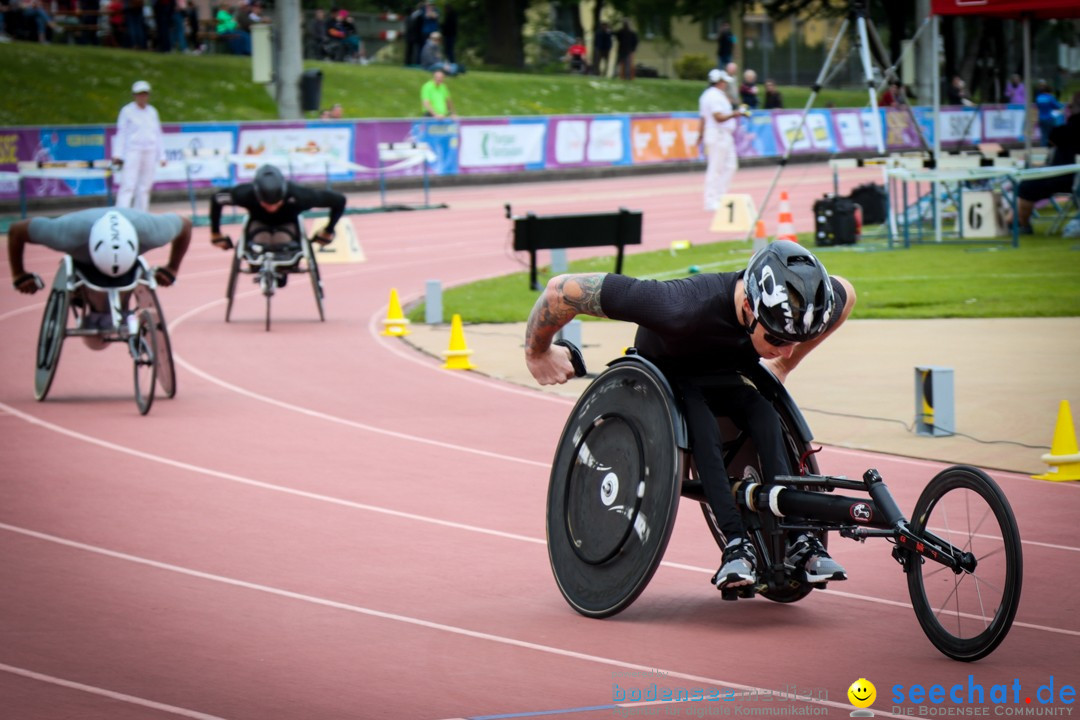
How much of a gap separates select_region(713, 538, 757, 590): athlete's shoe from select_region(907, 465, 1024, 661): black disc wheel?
593 mm

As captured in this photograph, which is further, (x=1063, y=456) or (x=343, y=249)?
(x=343, y=249)

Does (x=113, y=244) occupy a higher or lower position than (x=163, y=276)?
higher

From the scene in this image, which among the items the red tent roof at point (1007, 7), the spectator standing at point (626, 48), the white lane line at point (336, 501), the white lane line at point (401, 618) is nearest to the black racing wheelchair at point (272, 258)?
the white lane line at point (336, 501)

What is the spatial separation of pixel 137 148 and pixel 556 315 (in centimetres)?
2189

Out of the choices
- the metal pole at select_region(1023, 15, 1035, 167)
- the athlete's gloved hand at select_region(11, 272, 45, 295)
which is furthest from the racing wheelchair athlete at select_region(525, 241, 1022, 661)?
the metal pole at select_region(1023, 15, 1035, 167)

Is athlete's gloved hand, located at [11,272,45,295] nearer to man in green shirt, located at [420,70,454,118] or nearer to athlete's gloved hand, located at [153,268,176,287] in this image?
athlete's gloved hand, located at [153,268,176,287]

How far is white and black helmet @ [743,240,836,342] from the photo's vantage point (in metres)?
6.07

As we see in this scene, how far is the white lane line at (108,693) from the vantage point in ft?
18.9

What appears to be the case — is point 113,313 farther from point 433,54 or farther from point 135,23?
point 433,54

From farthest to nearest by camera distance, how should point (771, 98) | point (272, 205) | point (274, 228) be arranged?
point (771, 98) < point (274, 228) < point (272, 205)

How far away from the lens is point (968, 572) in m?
5.89

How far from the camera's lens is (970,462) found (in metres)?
10.5

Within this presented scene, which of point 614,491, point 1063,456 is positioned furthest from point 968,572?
point 1063,456

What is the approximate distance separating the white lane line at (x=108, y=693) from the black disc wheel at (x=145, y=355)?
6.45 meters
